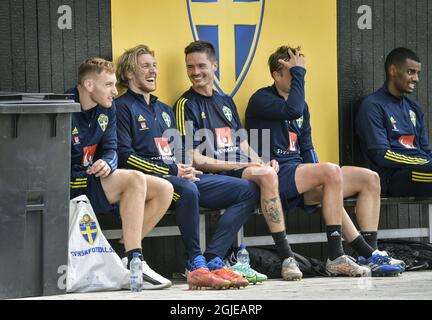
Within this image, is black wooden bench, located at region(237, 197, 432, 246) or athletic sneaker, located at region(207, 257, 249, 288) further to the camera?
black wooden bench, located at region(237, 197, 432, 246)

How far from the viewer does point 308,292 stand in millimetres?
6953

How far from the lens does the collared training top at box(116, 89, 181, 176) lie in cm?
789

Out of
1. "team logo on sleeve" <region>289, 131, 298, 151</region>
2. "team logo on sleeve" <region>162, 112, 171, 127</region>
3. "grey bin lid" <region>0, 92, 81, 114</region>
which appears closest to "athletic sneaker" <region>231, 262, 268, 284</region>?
"team logo on sleeve" <region>162, 112, 171, 127</region>

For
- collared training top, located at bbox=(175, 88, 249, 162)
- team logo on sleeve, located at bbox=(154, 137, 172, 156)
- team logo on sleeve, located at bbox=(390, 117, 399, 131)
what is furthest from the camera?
team logo on sleeve, located at bbox=(390, 117, 399, 131)

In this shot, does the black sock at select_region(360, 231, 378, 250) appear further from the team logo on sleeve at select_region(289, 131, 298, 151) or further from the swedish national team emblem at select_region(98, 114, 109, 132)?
the swedish national team emblem at select_region(98, 114, 109, 132)

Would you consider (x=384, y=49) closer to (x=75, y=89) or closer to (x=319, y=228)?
(x=319, y=228)

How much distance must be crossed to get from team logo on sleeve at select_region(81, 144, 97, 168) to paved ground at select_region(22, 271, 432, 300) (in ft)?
3.20

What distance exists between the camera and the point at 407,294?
6762mm

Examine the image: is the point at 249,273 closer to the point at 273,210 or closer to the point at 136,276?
the point at 273,210

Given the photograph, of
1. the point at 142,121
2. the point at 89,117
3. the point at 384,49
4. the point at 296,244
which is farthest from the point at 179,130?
the point at 384,49

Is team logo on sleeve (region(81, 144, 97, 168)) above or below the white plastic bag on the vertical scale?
above

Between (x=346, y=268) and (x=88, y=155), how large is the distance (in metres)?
2.01
